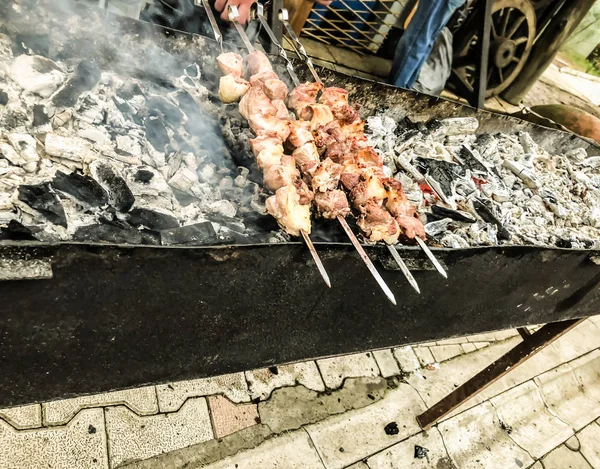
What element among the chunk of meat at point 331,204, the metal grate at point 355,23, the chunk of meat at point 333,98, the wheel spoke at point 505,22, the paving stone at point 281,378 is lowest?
the paving stone at point 281,378

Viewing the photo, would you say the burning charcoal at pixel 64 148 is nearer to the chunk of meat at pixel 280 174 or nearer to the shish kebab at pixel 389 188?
the chunk of meat at pixel 280 174

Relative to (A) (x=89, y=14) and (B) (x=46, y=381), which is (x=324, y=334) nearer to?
(B) (x=46, y=381)

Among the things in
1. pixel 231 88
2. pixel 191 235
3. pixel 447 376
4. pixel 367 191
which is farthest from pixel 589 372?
pixel 191 235

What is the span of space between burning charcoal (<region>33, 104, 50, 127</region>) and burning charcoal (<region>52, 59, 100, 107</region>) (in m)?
0.09

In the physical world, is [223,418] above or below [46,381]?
below

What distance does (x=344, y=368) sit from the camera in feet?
13.1

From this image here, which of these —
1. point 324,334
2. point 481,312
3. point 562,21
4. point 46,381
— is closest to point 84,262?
point 46,381

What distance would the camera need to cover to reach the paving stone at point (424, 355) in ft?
14.5

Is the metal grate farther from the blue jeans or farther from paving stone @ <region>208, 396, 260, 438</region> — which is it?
paving stone @ <region>208, 396, 260, 438</region>

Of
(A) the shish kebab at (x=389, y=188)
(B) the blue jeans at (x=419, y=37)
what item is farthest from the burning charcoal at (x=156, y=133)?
(B) the blue jeans at (x=419, y=37)

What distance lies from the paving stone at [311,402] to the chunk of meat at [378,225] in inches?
76.9

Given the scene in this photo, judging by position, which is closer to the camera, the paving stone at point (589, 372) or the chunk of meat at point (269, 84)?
the chunk of meat at point (269, 84)

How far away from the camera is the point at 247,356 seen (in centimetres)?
190

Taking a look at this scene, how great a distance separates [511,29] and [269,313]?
336 inches
